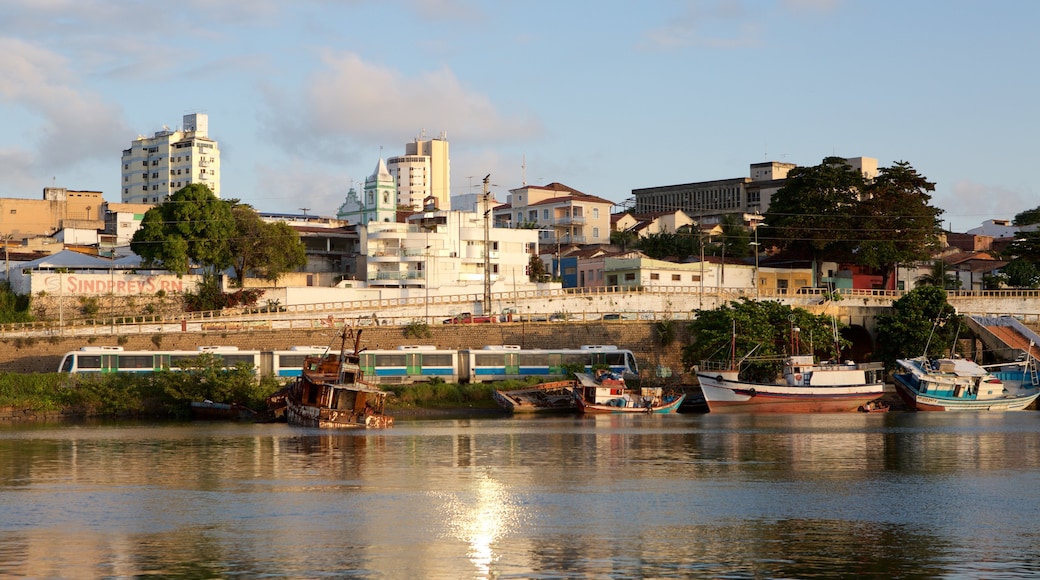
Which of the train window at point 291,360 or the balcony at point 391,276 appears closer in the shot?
the train window at point 291,360

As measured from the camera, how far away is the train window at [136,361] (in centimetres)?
7194

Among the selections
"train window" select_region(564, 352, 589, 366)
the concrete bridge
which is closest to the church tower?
the concrete bridge

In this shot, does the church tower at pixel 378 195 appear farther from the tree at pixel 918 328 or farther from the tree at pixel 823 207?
the tree at pixel 918 328

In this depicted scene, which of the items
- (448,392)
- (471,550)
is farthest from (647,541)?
(448,392)

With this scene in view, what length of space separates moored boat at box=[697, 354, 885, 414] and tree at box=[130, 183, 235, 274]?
1515 inches

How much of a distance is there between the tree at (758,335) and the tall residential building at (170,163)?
106m

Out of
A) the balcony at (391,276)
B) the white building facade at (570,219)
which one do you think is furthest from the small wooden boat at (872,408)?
the white building facade at (570,219)

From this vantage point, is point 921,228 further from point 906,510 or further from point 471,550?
point 471,550

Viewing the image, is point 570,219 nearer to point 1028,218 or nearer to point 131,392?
point 1028,218

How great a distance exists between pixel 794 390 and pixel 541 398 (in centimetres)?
1431

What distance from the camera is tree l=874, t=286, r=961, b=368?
81812 millimetres

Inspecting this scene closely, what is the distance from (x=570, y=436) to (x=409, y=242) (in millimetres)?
54323

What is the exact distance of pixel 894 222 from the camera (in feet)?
339

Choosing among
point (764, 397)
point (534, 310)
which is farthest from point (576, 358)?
point (534, 310)
